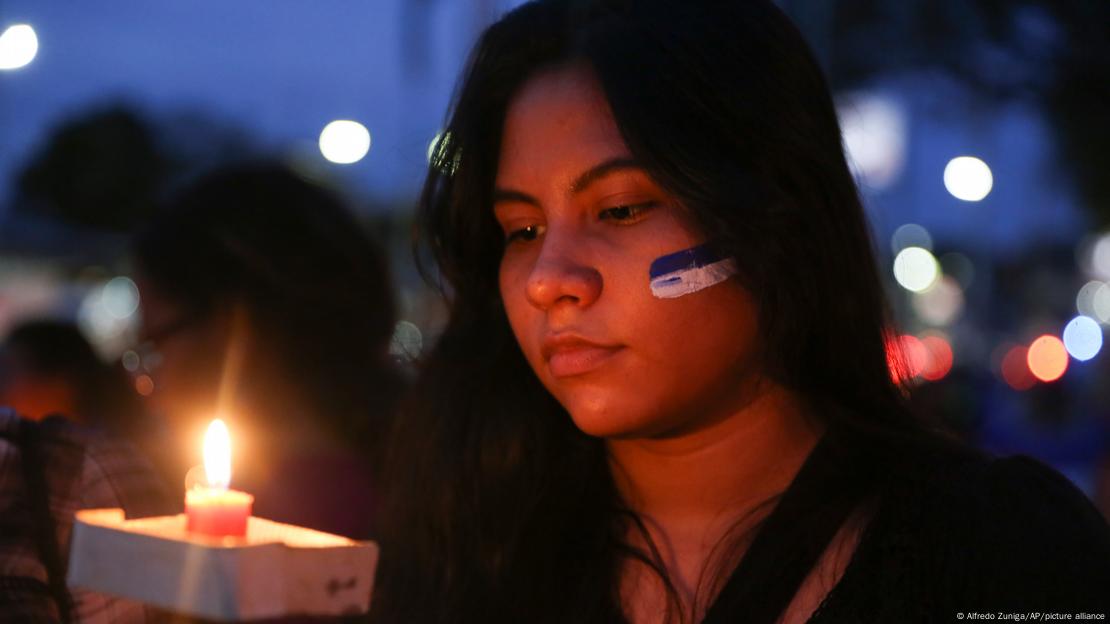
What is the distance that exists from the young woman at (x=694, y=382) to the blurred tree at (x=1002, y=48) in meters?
2.05

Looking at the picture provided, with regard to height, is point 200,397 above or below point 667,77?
below

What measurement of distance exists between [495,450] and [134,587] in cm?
145

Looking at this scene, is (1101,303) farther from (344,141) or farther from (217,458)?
(217,458)

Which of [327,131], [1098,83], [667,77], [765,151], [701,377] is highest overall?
[327,131]

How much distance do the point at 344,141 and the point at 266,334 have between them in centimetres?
1143

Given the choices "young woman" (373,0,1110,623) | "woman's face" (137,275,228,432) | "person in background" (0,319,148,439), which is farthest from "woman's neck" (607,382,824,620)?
"person in background" (0,319,148,439)

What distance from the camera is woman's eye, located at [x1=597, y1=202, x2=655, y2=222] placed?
2117 mm

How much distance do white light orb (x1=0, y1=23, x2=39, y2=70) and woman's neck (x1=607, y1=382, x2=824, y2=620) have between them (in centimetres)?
307

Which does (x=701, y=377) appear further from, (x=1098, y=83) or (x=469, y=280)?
(x=1098, y=83)

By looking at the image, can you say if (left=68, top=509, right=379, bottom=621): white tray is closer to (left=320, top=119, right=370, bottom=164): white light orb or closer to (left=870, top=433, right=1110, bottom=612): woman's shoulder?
(left=870, top=433, right=1110, bottom=612): woman's shoulder

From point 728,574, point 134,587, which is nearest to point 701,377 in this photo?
point 728,574

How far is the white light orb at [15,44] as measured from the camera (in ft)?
13.9

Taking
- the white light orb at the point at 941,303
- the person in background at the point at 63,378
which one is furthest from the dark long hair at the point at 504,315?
the white light orb at the point at 941,303

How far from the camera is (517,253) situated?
230 cm
